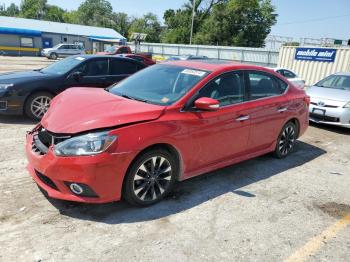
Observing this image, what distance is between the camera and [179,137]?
391 cm

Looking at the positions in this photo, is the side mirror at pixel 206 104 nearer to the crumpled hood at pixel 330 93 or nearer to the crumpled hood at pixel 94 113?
the crumpled hood at pixel 94 113

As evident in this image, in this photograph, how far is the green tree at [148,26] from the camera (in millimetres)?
84688

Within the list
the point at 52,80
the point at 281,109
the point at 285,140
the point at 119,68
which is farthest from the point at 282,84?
the point at 52,80

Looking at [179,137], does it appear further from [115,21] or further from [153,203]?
[115,21]

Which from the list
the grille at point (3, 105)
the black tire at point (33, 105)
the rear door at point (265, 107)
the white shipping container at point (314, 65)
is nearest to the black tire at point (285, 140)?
the rear door at point (265, 107)

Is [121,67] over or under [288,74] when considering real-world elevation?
over

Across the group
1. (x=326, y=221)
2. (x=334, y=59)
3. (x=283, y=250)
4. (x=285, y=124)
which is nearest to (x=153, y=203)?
(x=283, y=250)

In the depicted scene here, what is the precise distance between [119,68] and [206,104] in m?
5.08

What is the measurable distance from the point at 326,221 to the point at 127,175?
2338mm

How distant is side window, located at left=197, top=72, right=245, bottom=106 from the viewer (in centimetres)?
434

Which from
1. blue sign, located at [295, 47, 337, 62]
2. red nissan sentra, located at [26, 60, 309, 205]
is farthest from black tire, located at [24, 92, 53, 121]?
blue sign, located at [295, 47, 337, 62]

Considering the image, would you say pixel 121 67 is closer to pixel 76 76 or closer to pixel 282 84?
pixel 76 76

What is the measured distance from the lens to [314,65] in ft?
62.0

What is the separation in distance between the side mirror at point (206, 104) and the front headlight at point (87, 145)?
1.13 meters
